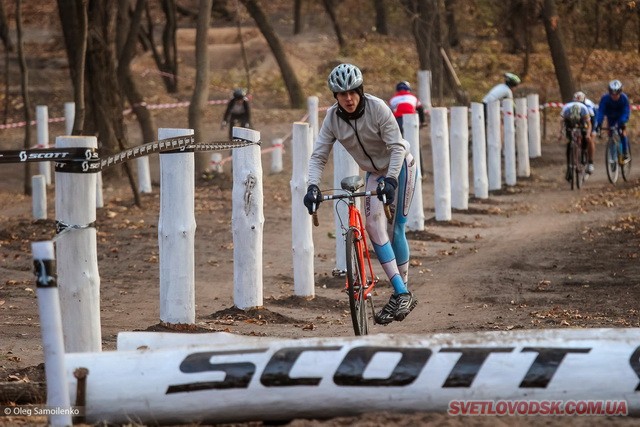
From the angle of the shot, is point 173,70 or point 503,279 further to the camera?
point 173,70

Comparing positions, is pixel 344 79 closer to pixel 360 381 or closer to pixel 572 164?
pixel 360 381

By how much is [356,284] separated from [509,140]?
45.8ft

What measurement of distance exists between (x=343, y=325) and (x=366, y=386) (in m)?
4.29

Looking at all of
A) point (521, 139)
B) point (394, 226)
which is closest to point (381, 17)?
point (521, 139)

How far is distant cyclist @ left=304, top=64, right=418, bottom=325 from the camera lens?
8.91 metres

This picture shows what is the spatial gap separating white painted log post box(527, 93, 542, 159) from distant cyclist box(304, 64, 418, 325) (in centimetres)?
1704

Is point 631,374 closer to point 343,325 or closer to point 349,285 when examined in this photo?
point 349,285

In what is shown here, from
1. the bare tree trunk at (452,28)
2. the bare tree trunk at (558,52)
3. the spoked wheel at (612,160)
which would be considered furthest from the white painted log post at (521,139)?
the bare tree trunk at (452,28)

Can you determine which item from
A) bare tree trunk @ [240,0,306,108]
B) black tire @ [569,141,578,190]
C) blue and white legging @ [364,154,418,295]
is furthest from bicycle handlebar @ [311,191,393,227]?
bare tree trunk @ [240,0,306,108]

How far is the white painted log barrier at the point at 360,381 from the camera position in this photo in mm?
5801

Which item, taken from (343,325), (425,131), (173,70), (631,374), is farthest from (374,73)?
(631,374)

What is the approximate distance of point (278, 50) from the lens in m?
33.9

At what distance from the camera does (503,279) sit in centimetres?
1252

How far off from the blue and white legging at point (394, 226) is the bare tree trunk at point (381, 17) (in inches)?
1549
